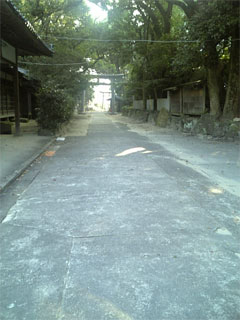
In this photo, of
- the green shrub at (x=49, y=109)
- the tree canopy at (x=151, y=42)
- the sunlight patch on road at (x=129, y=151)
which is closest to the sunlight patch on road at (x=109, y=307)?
the sunlight patch on road at (x=129, y=151)

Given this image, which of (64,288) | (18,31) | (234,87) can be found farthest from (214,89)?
(64,288)

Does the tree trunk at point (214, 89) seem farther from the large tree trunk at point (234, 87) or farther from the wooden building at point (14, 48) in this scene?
the wooden building at point (14, 48)

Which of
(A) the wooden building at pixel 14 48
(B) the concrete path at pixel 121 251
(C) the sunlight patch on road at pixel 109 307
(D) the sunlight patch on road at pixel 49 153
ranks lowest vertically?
(C) the sunlight patch on road at pixel 109 307

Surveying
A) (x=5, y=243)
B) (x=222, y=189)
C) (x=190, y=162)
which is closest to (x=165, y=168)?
(x=190, y=162)

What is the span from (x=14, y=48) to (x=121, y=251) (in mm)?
13103

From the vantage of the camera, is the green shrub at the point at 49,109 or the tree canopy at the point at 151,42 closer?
the tree canopy at the point at 151,42

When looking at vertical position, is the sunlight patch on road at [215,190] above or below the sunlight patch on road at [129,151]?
below

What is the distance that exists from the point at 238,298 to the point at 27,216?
3.04 metres

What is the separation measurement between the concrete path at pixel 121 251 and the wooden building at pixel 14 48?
499 cm

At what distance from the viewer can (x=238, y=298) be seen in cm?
262

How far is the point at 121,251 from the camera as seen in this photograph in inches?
134

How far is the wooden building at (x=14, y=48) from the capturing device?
8532mm

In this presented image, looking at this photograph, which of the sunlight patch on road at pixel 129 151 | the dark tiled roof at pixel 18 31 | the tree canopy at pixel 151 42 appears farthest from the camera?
the tree canopy at pixel 151 42

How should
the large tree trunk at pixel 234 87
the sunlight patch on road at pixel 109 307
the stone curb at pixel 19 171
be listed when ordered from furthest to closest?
the large tree trunk at pixel 234 87, the stone curb at pixel 19 171, the sunlight patch on road at pixel 109 307
